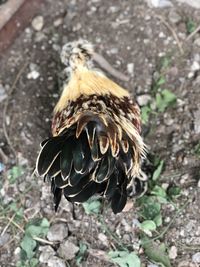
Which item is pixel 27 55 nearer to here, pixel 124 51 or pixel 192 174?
pixel 124 51

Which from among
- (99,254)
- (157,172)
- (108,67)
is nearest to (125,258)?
(99,254)

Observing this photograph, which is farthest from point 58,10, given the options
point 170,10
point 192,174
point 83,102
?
point 192,174

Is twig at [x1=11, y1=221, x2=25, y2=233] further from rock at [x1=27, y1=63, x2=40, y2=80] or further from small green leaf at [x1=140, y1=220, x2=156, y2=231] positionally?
rock at [x1=27, y1=63, x2=40, y2=80]

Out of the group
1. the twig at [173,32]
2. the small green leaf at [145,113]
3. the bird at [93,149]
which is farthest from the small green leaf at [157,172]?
the twig at [173,32]

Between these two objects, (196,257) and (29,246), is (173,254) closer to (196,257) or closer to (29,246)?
(196,257)

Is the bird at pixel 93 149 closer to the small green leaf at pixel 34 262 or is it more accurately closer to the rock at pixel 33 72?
the small green leaf at pixel 34 262

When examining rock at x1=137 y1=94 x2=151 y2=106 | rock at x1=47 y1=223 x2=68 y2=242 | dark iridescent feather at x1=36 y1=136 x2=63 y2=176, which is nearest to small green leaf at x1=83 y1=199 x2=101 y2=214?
rock at x1=47 y1=223 x2=68 y2=242
